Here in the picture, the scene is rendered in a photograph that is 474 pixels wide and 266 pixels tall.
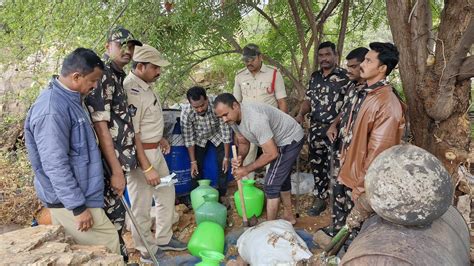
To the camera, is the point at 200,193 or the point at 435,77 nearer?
the point at 435,77

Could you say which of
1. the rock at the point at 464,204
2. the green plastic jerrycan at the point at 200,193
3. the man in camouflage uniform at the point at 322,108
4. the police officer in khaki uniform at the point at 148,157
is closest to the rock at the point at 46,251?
the police officer in khaki uniform at the point at 148,157

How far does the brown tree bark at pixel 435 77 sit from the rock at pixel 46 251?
2883 mm

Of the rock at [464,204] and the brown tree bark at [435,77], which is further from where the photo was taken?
the rock at [464,204]

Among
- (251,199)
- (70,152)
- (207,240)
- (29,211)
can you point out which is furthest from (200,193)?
(29,211)

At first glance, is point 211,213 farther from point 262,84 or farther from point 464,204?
point 464,204

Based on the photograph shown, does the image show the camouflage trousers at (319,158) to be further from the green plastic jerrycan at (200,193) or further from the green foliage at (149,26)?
the green foliage at (149,26)

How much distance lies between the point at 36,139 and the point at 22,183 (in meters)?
4.39

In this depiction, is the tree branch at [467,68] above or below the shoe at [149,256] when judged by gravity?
above

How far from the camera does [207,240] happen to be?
387 centimetres

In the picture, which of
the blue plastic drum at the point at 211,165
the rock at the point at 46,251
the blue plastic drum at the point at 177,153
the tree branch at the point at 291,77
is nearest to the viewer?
the rock at the point at 46,251

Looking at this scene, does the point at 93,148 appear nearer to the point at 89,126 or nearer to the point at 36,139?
the point at 89,126

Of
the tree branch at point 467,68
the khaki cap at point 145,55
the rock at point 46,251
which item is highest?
the khaki cap at point 145,55

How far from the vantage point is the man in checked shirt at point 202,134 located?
15.7 ft

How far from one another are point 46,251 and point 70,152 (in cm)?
68
